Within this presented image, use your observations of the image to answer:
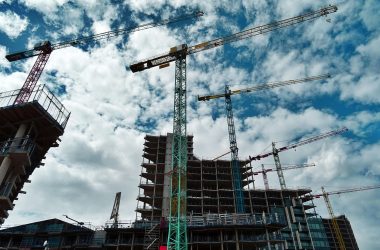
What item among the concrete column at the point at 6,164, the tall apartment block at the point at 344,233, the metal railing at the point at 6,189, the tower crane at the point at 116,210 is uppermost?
the tall apartment block at the point at 344,233

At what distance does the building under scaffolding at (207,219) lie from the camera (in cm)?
5603

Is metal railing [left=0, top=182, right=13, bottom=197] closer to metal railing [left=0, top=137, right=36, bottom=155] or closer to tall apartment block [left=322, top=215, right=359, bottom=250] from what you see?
metal railing [left=0, top=137, right=36, bottom=155]

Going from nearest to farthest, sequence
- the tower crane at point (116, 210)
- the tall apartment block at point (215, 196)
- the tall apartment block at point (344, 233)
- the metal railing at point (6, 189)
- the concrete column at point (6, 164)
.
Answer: the concrete column at point (6, 164)
the metal railing at point (6, 189)
the tower crane at point (116, 210)
the tall apartment block at point (215, 196)
the tall apartment block at point (344, 233)

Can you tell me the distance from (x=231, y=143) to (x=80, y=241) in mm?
62699

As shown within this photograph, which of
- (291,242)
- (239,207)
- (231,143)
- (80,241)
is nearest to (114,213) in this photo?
(80,241)

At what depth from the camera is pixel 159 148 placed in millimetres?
105875

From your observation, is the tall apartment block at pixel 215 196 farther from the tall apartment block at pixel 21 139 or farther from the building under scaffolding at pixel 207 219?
the tall apartment block at pixel 21 139

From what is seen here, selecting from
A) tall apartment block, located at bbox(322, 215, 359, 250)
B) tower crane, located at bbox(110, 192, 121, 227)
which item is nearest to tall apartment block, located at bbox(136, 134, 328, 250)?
tower crane, located at bbox(110, 192, 121, 227)

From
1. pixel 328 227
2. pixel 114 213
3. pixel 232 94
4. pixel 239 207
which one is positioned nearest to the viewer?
pixel 114 213

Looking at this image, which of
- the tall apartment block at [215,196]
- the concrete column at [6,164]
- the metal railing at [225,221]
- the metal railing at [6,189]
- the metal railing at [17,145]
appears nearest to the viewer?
the concrete column at [6,164]

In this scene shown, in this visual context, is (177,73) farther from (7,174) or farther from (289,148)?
(289,148)

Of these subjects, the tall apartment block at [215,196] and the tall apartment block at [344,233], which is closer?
the tall apartment block at [215,196]

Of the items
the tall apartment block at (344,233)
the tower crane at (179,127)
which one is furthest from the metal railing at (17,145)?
the tall apartment block at (344,233)

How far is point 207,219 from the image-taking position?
58.2 m
